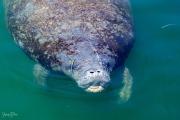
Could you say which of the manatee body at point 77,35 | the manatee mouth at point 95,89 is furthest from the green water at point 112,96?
the manatee mouth at point 95,89

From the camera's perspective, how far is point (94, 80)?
7.25m

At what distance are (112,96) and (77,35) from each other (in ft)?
3.73

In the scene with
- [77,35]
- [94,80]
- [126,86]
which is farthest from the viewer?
[126,86]

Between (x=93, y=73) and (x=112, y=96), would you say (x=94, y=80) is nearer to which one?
A: (x=93, y=73)

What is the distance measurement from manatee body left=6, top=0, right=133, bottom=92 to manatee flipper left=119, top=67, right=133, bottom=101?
182 millimetres

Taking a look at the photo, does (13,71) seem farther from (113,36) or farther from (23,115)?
(113,36)

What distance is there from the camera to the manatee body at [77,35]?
24.8 feet

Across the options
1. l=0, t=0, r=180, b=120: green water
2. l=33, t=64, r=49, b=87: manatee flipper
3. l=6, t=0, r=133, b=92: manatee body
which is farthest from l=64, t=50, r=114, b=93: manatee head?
l=33, t=64, r=49, b=87: manatee flipper

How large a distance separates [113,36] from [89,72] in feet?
3.35

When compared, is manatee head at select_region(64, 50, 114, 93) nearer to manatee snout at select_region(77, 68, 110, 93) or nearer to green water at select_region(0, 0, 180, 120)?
manatee snout at select_region(77, 68, 110, 93)

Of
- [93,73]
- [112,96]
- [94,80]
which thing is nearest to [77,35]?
[93,73]

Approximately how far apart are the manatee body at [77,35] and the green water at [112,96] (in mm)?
345

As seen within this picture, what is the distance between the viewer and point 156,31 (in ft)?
30.6

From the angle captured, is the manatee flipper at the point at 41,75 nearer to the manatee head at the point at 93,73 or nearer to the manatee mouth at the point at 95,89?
the manatee head at the point at 93,73
